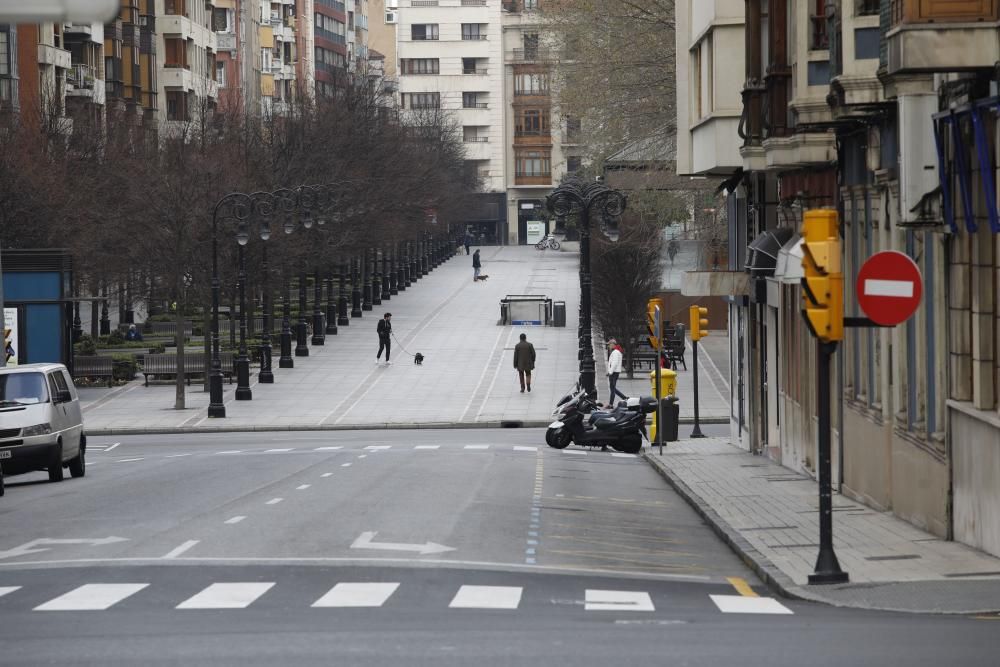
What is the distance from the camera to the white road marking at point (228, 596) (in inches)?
523

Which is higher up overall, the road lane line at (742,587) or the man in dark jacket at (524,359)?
the man in dark jacket at (524,359)

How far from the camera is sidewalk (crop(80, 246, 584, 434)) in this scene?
44.5 meters

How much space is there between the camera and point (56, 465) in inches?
1122

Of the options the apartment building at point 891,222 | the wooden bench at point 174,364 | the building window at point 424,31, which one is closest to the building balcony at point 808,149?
the apartment building at point 891,222

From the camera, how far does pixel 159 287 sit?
64.1 m

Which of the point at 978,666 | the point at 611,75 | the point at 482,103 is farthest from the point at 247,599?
the point at 482,103

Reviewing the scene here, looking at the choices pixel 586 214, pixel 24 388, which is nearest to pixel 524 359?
pixel 586 214

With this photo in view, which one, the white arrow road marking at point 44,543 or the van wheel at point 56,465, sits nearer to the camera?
the white arrow road marking at point 44,543

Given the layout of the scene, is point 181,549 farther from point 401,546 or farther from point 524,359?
point 524,359

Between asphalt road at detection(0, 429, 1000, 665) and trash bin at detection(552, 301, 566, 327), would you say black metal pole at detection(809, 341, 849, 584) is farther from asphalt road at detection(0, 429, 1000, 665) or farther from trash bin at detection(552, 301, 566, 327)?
trash bin at detection(552, 301, 566, 327)

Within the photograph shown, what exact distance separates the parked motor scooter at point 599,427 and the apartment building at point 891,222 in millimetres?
4178

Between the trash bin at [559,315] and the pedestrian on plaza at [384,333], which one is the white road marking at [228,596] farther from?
the trash bin at [559,315]

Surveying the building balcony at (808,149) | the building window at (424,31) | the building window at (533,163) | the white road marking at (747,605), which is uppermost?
the building window at (424,31)

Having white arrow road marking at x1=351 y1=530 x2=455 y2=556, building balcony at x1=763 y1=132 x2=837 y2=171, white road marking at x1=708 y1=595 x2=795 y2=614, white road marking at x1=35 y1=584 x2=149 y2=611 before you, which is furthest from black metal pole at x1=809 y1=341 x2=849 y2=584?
building balcony at x1=763 y1=132 x2=837 y2=171
